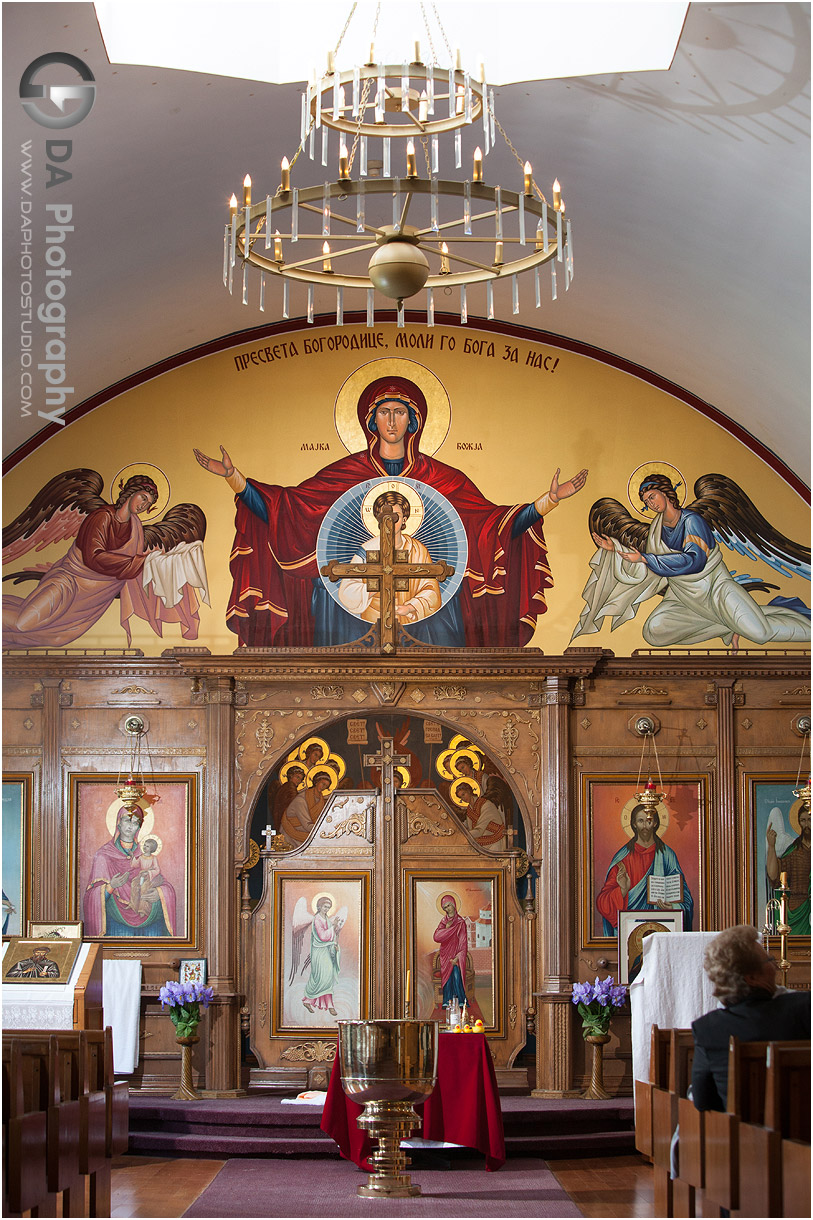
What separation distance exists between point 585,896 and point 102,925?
12.2ft

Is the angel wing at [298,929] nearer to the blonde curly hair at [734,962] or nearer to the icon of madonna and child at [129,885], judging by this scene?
the icon of madonna and child at [129,885]

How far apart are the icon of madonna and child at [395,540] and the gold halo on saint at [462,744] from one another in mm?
728

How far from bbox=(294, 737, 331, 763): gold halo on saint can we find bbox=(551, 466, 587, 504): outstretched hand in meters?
2.69

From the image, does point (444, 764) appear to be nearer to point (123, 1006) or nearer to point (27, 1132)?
point (123, 1006)

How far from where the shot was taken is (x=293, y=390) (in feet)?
37.9

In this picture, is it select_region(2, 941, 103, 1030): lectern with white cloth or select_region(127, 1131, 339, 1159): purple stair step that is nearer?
select_region(2, 941, 103, 1030): lectern with white cloth

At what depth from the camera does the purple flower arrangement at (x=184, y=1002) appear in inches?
401

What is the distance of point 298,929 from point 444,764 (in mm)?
1698

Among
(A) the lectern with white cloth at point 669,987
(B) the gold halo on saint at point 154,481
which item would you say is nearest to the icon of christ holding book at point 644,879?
(A) the lectern with white cloth at point 669,987

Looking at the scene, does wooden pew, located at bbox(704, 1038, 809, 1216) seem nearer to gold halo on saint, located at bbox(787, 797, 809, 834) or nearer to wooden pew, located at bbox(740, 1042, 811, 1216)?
wooden pew, located at bbox(740, 1042, 811, 1216)

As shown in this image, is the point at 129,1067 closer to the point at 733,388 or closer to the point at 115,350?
the point at 115,350

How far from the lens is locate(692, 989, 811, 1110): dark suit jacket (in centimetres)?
499

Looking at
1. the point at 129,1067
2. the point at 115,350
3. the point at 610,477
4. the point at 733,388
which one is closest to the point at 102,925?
the point at 129,1067

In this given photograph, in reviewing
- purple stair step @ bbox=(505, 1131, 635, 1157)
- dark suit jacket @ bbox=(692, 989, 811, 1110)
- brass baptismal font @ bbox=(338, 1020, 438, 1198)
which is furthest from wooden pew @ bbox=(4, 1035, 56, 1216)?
purple stair step @ bbox=(505, 1131, 635, 1157)
